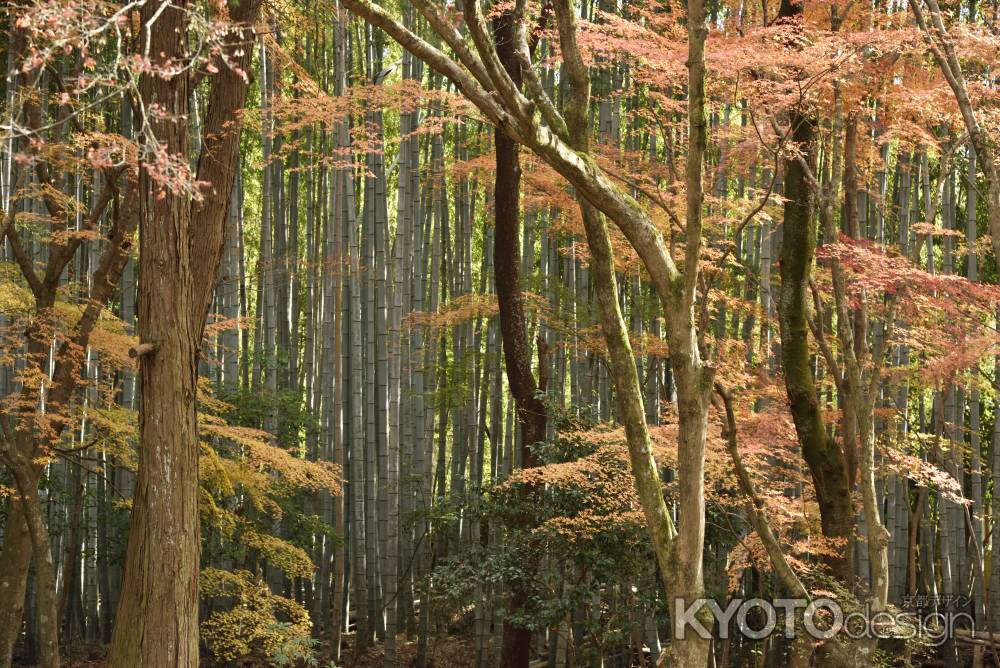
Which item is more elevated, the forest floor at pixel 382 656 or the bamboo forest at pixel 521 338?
the bamboo forest at pixel 521 338

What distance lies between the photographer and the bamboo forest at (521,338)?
11.5 ft

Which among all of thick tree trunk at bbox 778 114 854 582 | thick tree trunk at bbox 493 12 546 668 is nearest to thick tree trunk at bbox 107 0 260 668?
thick tree trunk at bbox 493 12 546 668

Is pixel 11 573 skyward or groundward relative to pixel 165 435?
groundward

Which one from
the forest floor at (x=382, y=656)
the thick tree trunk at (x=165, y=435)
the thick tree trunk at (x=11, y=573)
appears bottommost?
the forest floor at (x=382, y=656)

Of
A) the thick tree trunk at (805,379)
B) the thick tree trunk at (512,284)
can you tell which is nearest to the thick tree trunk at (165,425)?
the thick tree trunk at (512,284)

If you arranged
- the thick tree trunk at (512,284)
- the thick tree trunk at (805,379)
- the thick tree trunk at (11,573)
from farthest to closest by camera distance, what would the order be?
the thick tree trunk at (512,284), the thick tree trunk at (11,573), the thick tree trunk at (805,379)

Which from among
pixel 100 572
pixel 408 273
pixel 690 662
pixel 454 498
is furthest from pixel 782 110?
pixel 100 572

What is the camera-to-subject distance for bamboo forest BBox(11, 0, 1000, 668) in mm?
3510

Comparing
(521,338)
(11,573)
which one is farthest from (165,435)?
(521,338)

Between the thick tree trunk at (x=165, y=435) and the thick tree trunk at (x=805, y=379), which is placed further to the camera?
the thick tree trunk at (x=805, y=379)

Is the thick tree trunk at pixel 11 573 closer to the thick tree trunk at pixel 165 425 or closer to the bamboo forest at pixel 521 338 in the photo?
the bamboo forest at pixel 521 338

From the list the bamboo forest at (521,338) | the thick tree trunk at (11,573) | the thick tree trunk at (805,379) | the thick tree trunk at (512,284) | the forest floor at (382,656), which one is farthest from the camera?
the forest floor at (382,656)

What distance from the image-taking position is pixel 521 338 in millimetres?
6488

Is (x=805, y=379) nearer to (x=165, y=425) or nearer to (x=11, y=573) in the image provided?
(x=165, y=425)
